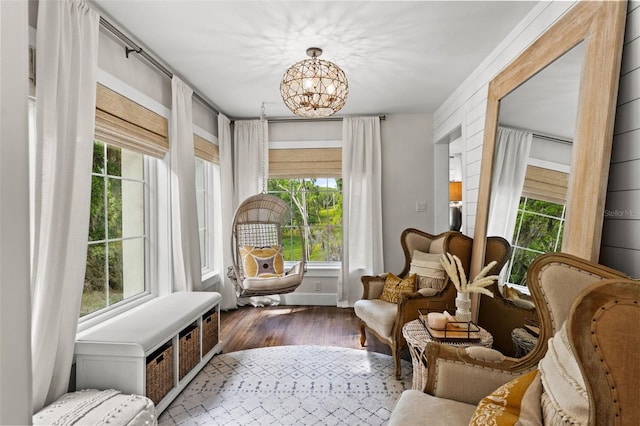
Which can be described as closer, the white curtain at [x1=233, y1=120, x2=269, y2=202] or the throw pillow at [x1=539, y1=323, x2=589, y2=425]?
the throw pillow at [x1=539, y1=323, x2=589, y2=425]

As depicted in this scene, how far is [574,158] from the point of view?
1808 mm

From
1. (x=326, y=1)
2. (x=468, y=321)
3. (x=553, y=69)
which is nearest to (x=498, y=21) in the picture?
(x=553, y=69)

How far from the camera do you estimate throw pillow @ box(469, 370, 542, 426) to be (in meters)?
1.24

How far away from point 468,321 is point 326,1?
2.18 meters

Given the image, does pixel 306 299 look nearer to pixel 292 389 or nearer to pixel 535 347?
pixel 292 389

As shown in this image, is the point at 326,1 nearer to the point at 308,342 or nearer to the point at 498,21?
the point at 498,21

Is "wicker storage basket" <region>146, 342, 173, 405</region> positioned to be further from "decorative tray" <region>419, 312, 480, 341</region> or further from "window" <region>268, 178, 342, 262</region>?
"window" <region>268, 178, 342, 262</region>

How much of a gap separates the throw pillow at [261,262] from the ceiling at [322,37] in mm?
1846

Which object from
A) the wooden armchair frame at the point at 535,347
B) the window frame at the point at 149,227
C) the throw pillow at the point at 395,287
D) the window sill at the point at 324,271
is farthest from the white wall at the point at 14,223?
the window sill at the point at 324,271

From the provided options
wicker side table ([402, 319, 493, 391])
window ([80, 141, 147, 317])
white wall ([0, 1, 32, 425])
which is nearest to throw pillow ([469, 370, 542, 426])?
wicker side table ([402, 319, 493, 391])

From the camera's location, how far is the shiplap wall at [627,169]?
1.56 meters

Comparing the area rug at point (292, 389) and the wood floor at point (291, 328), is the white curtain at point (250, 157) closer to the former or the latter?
the wood floor at point (291, 328)

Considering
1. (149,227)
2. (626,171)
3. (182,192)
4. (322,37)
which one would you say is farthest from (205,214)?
(626,171)

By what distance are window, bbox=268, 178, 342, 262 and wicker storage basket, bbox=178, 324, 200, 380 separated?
237 cm
